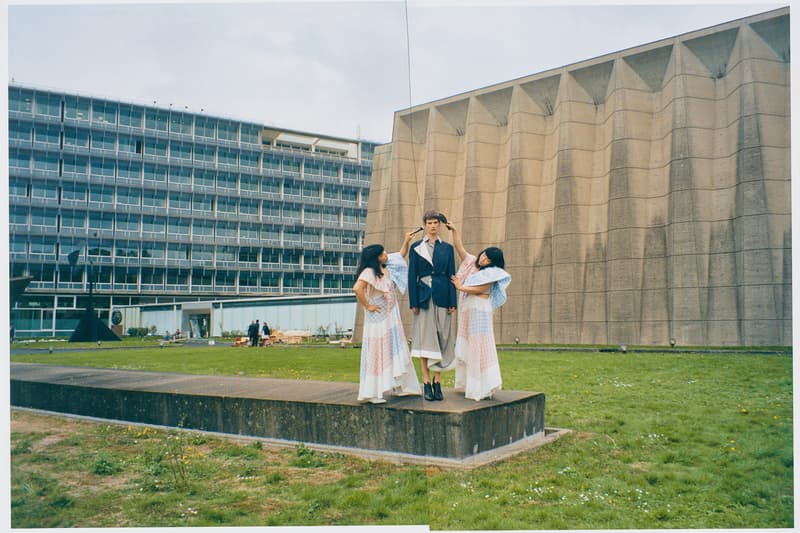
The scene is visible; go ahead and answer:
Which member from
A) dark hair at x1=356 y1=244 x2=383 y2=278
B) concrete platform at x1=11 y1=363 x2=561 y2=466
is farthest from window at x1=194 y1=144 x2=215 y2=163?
concrete platform at x1=11 y1=363 x2=561 y2=466

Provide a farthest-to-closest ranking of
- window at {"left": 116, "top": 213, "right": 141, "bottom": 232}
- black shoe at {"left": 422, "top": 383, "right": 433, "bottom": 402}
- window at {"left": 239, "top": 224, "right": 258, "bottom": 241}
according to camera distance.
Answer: black shoe at {"left": 422, "top": 383, "right": 433, "bottom": 402}
window at {"left": 116, "top": 213, "right": 141, "bottom": 232}
window at {"left": 239, "top": 224, "right": 258, "bottom": 241}

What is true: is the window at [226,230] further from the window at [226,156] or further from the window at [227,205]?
the window at [226,156]

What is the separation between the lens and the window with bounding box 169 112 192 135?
5.87 metres

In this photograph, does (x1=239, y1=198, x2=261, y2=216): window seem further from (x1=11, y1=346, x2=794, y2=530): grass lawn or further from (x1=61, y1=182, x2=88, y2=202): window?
(x1=11, y1=346, x2=794, y2=530): grass lawn

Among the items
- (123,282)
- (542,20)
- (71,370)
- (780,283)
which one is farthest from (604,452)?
(780,283)

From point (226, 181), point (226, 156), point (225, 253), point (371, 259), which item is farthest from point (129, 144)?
point (371, 259)

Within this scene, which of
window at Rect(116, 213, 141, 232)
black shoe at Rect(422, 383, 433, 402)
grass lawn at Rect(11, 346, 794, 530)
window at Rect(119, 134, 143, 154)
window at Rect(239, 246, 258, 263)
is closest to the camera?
grass lawn at Rect(11, 346, 794, 530)

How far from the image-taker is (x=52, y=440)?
524 cm

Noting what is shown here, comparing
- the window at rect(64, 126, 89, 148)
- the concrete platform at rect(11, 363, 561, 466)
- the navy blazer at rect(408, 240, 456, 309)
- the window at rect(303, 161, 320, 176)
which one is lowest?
the concrete platform at rect(11, 363, 561, 466)

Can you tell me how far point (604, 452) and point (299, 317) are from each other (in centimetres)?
355

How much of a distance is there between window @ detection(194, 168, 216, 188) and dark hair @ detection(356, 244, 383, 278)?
159 centimetres

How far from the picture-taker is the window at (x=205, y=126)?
19.3 feet

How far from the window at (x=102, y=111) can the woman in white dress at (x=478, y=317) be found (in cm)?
330

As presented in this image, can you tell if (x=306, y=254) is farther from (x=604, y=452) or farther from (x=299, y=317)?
(x=604, y=452)
